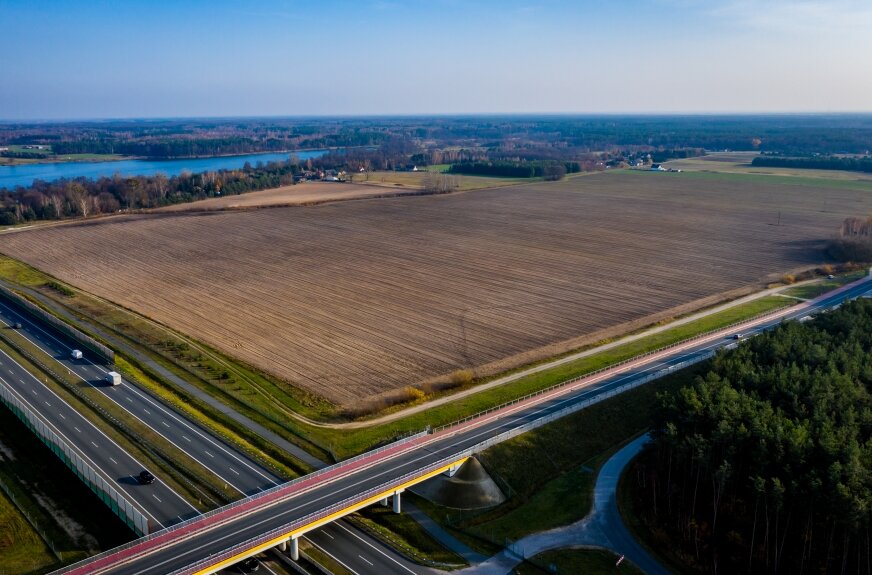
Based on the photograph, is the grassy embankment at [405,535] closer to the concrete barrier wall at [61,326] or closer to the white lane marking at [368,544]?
the white lane marking at [368,544]

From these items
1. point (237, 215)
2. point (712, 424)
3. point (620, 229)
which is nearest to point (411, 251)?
point (620, 229)

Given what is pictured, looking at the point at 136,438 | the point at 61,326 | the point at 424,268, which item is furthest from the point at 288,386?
the point at 424,268

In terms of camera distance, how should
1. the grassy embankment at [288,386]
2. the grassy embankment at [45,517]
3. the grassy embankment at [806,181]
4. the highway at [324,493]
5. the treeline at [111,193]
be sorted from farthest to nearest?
the grassy embankment at [806,181], the treeline at [111,193], the grassy embankment at [288,386], the grassy embankment at [45,517], the highway at [324,493]

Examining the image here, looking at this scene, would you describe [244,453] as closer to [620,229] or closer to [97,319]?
[97,319]

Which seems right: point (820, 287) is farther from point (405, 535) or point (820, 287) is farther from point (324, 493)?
point (324, 493)

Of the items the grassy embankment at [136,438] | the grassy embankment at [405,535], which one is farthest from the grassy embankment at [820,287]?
the grassy embankment at [136,438]

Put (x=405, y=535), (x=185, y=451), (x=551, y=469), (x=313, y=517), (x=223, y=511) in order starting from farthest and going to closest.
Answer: (x=185, y=451), (x=551, y=469), (x=405, y=535), (x=223, y=511), (x=313, y=517)

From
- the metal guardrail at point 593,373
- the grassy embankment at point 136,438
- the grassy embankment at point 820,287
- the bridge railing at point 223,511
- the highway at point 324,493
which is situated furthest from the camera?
the grassy embankment at point 820,287
